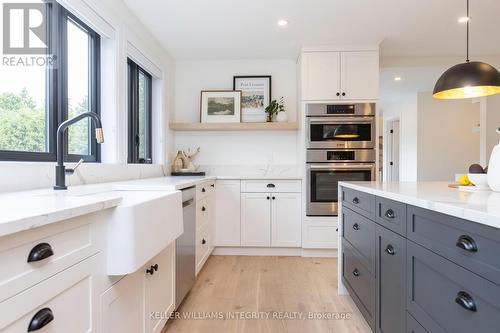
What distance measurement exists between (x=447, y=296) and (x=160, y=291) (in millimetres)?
1363

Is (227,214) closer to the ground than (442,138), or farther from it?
closer to the ground

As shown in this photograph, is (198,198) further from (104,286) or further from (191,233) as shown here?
(104,286)

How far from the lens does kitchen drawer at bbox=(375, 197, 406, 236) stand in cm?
126

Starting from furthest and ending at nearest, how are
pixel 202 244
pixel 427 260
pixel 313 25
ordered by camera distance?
1. pixel 313 25
2. pixel 202 244
3. pixel 427 260

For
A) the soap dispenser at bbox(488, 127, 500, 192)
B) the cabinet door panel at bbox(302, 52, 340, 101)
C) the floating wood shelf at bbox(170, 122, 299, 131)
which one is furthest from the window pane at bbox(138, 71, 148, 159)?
Result: the soap dispenser at bbox(488, 127, 500, 192)

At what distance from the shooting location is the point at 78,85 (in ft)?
6.92

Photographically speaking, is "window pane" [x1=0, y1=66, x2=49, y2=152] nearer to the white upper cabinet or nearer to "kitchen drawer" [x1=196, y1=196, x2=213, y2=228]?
"kitchen drawer" [x1=196, y1=196, x2=213, y2=228]

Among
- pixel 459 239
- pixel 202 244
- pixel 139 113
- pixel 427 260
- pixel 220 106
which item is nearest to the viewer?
pixel 459 239

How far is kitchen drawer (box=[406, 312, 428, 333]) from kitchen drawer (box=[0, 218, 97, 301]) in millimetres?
1254

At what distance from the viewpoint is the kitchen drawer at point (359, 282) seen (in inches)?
63.2

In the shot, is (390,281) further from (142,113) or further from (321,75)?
(142,113)

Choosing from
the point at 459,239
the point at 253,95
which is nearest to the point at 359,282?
the point at 459,239

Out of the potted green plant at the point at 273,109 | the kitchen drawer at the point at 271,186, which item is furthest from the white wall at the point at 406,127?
the kitchen drawer at the point at 271,186

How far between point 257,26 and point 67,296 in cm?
280
